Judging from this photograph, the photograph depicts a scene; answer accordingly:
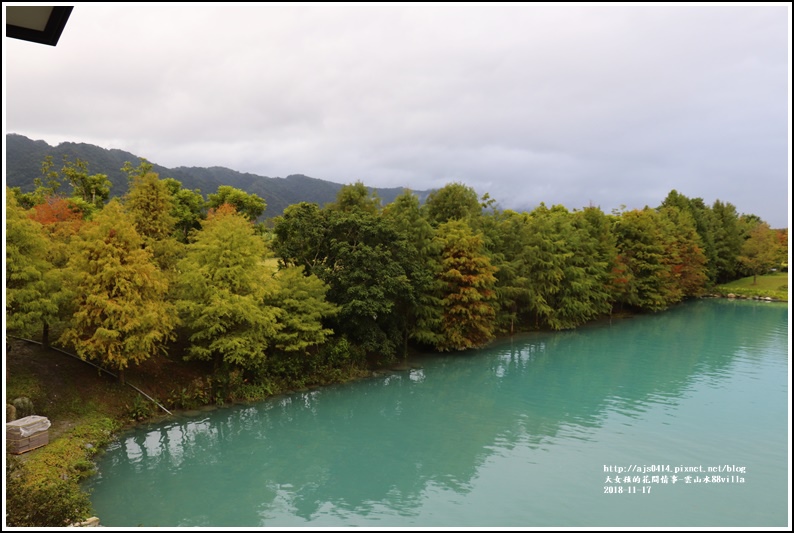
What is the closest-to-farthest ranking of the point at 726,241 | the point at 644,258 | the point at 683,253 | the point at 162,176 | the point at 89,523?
the point at 89,523, the point at 644,258, the point at 683,253, the point at 726,241, the point at 162,176

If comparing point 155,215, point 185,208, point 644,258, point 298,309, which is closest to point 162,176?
point 185,208

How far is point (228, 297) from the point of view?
60.9 feet

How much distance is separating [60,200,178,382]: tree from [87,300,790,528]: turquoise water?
9.65 feet

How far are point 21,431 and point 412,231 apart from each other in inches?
713

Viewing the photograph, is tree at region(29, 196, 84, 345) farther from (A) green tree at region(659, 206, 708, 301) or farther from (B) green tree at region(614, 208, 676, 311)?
(A) green tree at region(659, 206, 708, 301)

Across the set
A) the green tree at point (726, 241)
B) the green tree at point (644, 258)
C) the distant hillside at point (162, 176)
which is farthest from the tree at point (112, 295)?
the green tree at point (726, 241)

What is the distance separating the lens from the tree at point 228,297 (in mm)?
18484

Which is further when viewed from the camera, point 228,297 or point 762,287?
point 762,287

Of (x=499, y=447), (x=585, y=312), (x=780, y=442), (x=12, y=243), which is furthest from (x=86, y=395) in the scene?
(x=585, y=312)

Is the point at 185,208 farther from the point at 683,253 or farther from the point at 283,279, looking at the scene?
the point at 683,253

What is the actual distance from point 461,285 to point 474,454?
11.8 meters

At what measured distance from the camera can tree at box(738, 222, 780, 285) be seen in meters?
59.7

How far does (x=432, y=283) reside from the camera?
25703 millimetres

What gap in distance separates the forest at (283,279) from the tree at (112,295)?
55 mm
